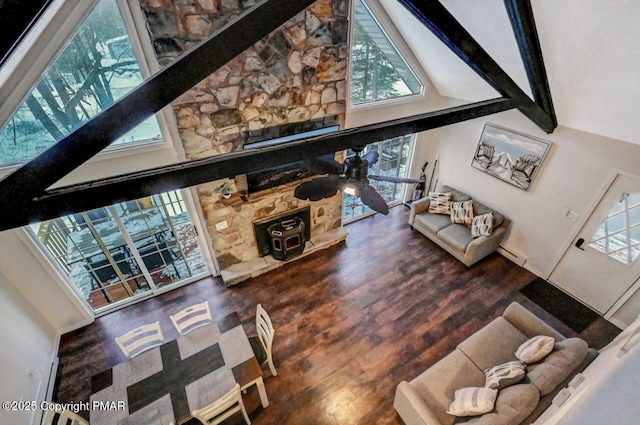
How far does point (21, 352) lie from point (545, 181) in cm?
691

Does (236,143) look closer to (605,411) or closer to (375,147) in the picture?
(375,147)

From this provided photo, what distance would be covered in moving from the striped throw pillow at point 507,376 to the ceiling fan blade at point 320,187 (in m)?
2.27

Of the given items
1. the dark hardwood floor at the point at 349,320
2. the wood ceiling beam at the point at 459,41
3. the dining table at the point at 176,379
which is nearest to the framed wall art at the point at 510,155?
the dark hardwood floor at the point at 349,320

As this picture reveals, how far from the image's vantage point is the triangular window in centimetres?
382

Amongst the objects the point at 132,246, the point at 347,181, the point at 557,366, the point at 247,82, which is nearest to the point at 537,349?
the point at 557,366

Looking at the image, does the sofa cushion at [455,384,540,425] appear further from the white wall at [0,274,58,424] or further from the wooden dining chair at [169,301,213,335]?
the white wall at [0,274,58,424]

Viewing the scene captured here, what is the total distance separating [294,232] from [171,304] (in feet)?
7.00

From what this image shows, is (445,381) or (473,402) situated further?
(445,381)

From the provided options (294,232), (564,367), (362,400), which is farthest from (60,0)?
(564,367)

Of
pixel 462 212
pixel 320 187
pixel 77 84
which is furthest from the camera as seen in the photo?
pixel 462 212

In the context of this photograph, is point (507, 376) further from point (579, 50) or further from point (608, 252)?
point (579, 50)

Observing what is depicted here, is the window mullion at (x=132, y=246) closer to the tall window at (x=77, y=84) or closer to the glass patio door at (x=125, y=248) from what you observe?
the glass patio door at (x=125, y=248)

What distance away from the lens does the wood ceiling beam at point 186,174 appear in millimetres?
1268

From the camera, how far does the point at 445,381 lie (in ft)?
9.23
